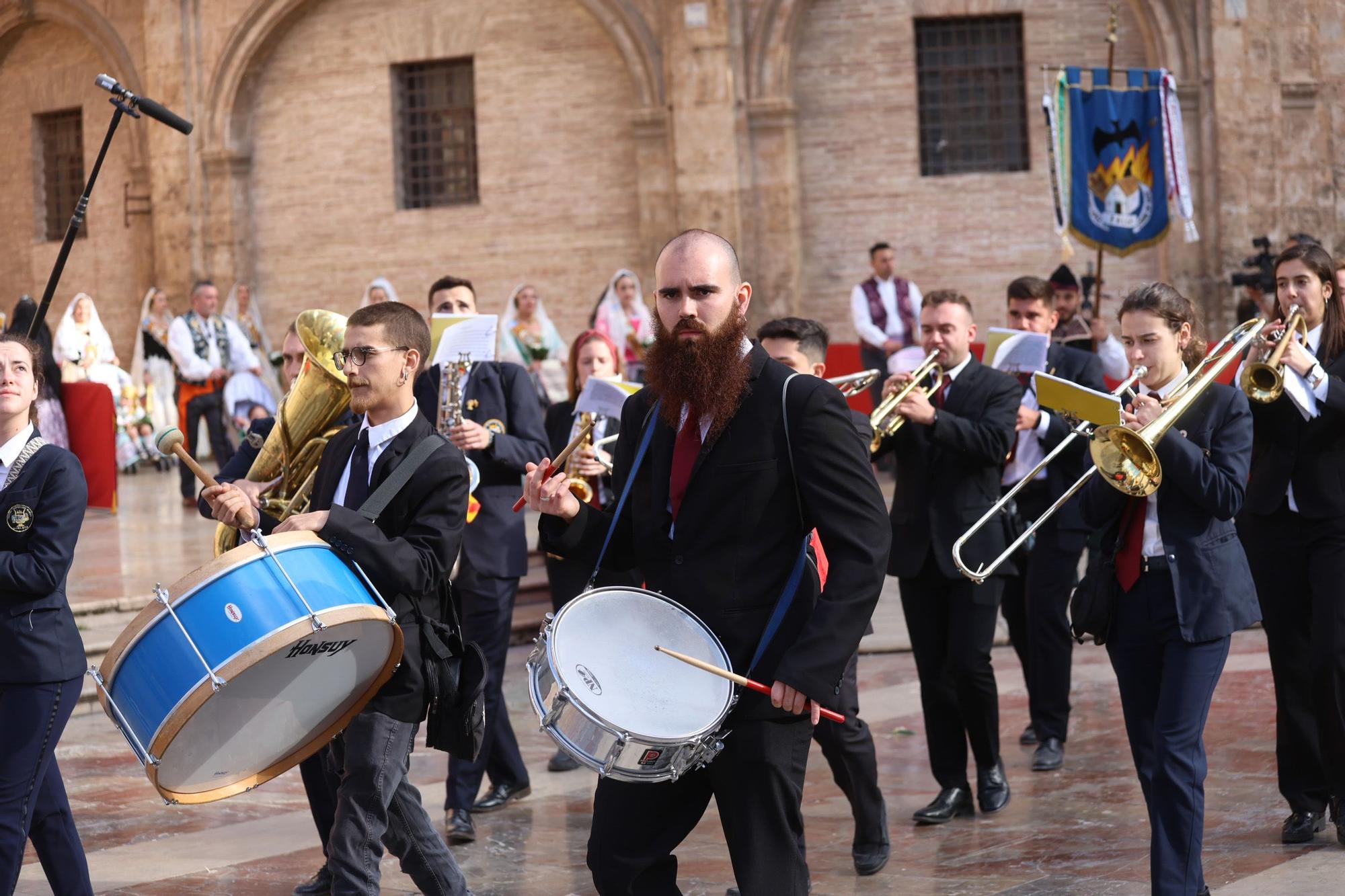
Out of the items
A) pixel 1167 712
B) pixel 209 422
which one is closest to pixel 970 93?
pixel 209 422

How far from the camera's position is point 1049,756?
7312mm

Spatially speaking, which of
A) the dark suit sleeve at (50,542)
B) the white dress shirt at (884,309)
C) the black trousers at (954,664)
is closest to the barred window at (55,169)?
the white dress shirt at (884,309)

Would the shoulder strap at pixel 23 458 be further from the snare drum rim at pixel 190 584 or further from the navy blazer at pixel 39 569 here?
the snare drum rim at pixel 190 584

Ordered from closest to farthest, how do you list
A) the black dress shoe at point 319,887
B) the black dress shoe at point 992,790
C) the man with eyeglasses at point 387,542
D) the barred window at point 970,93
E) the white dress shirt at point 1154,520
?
the man with eyeglasses at point 387,542 → the white dress shirt at point 1154,520 → the black dress shoe at point 319,887 → the black dress shoe at point 992,790 → the barred window at point 970,93

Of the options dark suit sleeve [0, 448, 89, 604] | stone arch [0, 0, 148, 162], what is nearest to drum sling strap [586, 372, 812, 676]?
dark suit sleeve [0, 448, 89, 604]

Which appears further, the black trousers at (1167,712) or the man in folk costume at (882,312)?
the man in folk costume at (882,312)

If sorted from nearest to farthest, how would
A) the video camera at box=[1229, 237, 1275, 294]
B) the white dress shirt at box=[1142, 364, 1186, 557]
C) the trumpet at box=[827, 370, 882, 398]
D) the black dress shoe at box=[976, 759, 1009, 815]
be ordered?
the white dress shirt at box=[1142, 364, 1186, 557] < the black dress shoe at box=[976, 759, 1009, 815] < the trumpet at box=[827, 370, 882, 398] < the video camera at box=[1229, 237, 1275, 294]

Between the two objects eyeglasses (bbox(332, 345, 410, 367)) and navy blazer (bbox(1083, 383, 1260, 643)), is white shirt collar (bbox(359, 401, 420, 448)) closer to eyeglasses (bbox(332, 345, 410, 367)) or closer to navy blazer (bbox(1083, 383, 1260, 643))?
eyeglasses (bbox(332, 345, 410, 367))

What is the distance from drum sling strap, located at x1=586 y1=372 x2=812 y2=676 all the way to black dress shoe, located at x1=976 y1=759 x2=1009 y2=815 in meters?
2.85

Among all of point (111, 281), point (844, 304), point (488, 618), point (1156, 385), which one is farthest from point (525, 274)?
point (1156, 385)

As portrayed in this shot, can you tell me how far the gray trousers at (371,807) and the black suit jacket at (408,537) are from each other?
0.30 feet

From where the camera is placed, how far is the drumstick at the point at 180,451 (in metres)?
4.36

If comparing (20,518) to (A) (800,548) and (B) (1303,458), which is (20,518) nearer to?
(A) (800,548)

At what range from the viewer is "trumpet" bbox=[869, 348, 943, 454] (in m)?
6.50
